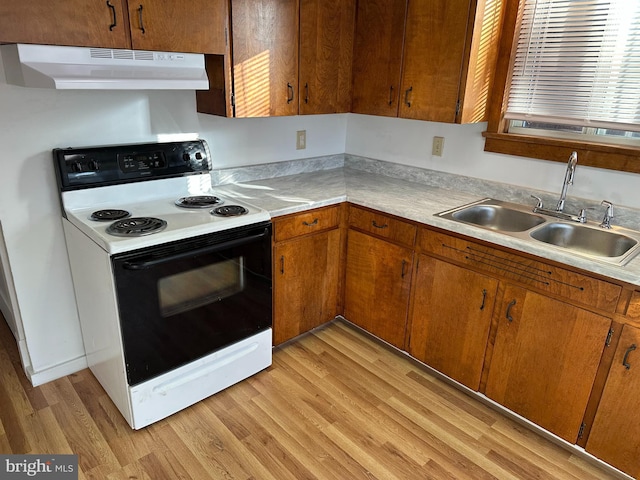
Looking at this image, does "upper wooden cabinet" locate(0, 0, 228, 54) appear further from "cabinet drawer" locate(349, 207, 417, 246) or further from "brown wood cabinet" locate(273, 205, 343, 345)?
"cabinet drawer" locate(349, 207, 417, 246)

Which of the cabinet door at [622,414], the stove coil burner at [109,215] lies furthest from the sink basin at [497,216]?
the stove coil burner at [109,215]

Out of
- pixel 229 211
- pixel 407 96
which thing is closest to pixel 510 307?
pixel 407 96

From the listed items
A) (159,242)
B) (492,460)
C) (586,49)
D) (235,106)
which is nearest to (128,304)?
(159,242)

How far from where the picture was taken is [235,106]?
220 centimetres

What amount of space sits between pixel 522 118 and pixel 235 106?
57.4 inches

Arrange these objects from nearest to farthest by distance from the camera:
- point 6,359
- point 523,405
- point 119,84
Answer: point 119,84 → point 523,405 → point 6,359

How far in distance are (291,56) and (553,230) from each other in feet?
5.11

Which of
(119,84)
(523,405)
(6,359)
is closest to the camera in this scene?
(119,84)

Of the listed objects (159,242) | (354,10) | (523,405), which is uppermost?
(354,10)

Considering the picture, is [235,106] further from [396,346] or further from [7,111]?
[396,346]

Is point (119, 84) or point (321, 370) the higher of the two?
point (119, 84)

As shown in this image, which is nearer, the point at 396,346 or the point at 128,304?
the point at 128,304

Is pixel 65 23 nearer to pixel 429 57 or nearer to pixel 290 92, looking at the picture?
pixel 290 92

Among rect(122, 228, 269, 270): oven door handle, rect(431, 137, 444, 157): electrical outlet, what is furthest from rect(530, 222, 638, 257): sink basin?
rect(122, 228, 269, 270): oven door handle
